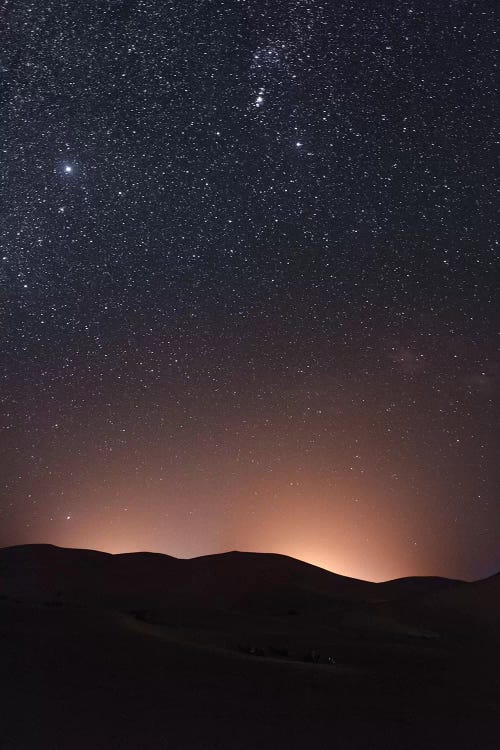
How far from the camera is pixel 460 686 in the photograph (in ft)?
28.1

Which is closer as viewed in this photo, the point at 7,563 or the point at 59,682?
the point at 59,682

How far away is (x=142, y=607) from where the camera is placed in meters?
16.8

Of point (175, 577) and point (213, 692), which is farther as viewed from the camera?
point (175, 577)

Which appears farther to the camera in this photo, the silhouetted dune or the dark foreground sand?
the silhouetted dune

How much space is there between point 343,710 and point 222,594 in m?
17.2

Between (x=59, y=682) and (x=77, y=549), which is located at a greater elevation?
(x=77, y=549)

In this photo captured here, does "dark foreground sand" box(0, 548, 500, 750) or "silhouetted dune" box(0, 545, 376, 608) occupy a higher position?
"silhouetted dune" box(0, 545, 376, 608)

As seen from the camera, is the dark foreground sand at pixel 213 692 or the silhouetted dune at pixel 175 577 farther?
the silhouetted dune at pixel 175 577

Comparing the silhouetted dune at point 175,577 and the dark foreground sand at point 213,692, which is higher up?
the silhouetted dune at point 175,577

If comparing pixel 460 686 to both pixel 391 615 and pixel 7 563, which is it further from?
pixel 7 563

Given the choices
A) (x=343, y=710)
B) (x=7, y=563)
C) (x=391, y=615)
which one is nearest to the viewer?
(x=343, y=710)

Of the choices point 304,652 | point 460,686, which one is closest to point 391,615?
point 304,652

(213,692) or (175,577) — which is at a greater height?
(175,577)

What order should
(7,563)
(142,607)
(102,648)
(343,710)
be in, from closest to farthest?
(343,710)
(102,648)
(142,607)
(7,563)
